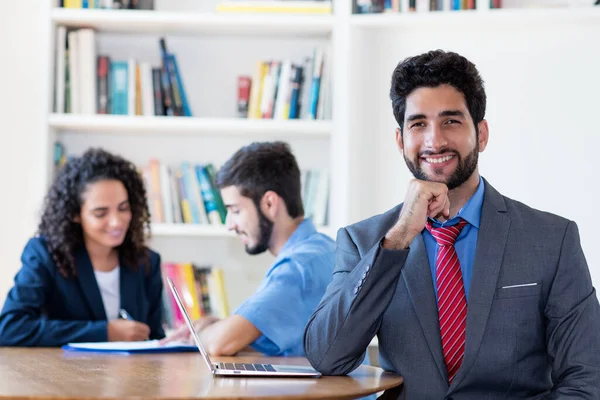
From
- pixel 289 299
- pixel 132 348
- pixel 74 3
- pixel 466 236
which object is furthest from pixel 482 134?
pixel 74 3

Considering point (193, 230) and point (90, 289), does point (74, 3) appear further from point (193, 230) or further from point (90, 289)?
point (90, 289)

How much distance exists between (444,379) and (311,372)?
0.27 metres

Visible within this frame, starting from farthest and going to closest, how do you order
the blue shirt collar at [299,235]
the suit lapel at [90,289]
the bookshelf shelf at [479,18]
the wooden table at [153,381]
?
1. the bookshelf shelf at [479,18]
2. the suit lapel at [90,289]
3. the blue shirt collar at [299,235]
4. the wooden table at [153,381]

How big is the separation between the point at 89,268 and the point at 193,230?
0.66 meters

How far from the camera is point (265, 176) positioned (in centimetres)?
260

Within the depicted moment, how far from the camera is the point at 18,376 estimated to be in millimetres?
1599

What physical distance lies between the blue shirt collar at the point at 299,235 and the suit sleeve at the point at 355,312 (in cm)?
76

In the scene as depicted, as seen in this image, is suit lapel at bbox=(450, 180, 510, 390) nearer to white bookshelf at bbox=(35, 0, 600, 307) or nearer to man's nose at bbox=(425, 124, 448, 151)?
man's nose at bbox=(425, 124, 448, 151)

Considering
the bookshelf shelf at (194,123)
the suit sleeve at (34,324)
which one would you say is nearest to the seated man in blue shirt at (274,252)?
the suit sleeve at (34,324)

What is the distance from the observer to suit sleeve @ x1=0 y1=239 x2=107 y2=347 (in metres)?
2.53

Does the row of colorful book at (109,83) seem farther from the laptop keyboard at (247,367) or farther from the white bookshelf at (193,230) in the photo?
the laptop keyboard at (247,367)

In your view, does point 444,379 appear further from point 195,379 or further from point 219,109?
point 219,109

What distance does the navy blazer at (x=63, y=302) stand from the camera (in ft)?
8.34

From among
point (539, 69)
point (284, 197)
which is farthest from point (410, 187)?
point (539, 69)
